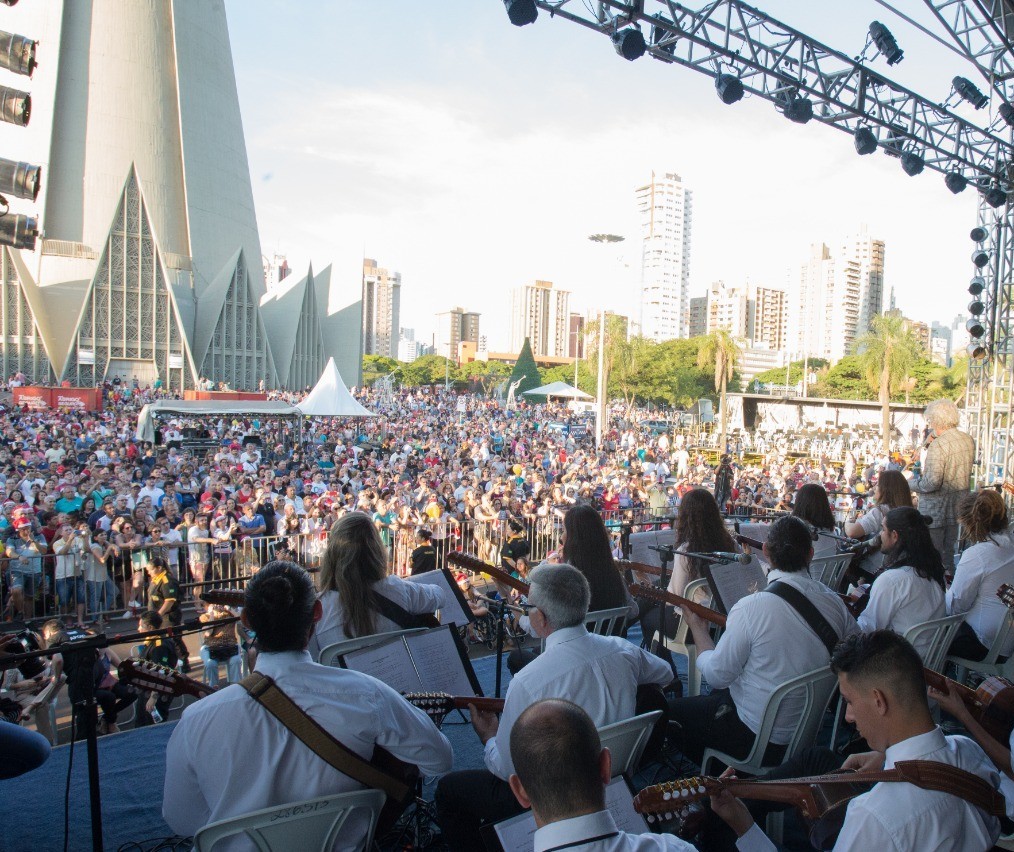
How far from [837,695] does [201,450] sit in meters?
19.6

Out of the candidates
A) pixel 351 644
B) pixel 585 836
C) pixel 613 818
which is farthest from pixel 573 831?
pixel 351 644

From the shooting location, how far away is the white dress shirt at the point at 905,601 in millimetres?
4082

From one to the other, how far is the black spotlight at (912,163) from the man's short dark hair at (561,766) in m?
12.3

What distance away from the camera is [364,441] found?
25141mm

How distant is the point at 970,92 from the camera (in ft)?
35.7

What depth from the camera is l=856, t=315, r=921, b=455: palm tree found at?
126ft

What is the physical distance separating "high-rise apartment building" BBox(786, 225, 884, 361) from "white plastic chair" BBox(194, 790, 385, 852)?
13592cm

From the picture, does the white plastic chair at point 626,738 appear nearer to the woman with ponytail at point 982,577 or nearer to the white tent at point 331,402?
the woman with ponytail at point 982,577

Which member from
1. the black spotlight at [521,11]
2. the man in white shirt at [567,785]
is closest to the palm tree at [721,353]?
the black spotlight at [521,11]

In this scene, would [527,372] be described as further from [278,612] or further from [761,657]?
[278,612]

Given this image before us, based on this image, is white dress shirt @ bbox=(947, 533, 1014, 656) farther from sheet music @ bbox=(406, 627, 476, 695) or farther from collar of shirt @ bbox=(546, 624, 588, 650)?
sheet music @ bbox=(406, 627, 476, 695)

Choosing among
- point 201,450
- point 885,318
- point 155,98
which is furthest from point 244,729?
point 155,98

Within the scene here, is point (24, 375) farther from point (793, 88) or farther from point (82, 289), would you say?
point (793, 88)

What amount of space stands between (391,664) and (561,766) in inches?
65.0
